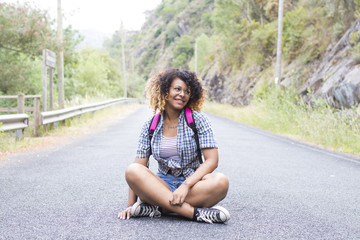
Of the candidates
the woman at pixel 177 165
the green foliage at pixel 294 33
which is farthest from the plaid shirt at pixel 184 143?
the green foliage at pixel 294 33

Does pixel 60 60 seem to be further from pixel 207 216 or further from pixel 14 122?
pixel 207 216

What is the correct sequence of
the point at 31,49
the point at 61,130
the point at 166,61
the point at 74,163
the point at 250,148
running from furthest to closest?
the point at 166,61, the point at 31,49, the point at 61,130, the point at 250,148, the point at 74,163

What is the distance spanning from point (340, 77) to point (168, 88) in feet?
33.5

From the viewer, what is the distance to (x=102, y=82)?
40469 mm

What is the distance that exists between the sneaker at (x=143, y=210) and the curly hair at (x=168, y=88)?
953 mm

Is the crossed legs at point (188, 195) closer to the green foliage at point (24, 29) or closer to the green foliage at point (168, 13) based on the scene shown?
the green foliage at point (24, 29)

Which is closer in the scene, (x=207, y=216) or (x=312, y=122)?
(x=207, y=216)

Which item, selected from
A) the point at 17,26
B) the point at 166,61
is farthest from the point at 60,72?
the point at 166,61

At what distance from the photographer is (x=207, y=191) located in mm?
3447

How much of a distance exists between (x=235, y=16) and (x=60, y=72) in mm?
20658

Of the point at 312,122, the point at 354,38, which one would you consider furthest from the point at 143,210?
the point at 354,38

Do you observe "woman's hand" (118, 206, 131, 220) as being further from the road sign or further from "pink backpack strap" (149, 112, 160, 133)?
the road sign

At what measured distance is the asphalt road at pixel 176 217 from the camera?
10.6 ft

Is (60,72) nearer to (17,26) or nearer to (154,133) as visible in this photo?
(17,26)
